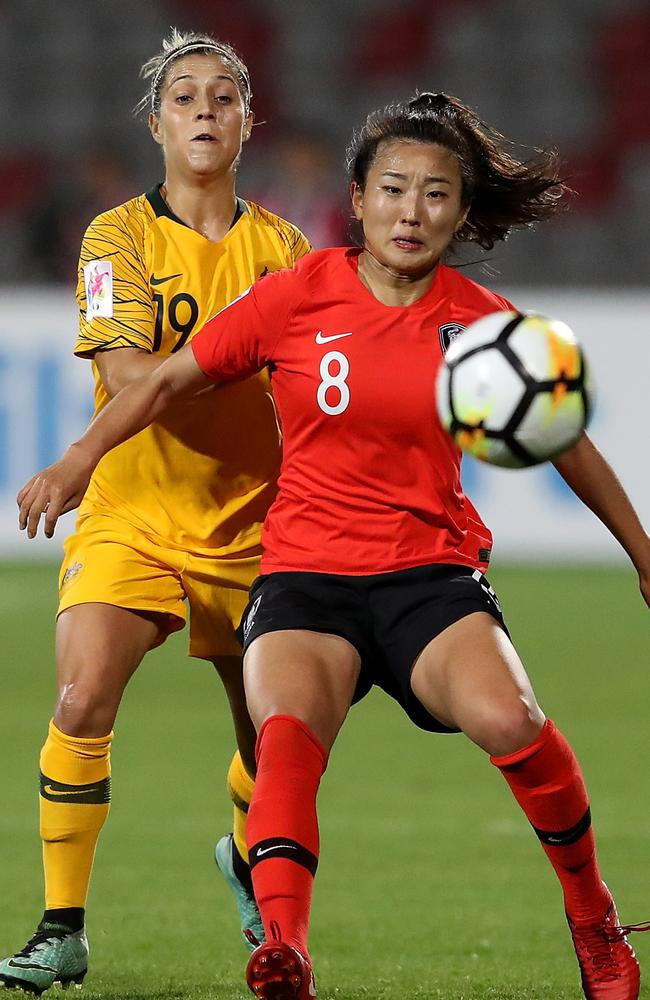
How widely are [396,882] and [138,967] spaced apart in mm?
1166

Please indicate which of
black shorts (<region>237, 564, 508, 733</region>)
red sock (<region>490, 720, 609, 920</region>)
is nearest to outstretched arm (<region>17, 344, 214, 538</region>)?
black shorts (<region>237, 564, 508, 733</region>)

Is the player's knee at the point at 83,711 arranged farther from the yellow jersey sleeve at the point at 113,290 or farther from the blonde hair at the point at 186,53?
the blonde hair at the point at 186,53

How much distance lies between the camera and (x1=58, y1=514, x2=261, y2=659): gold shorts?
4266 millimetres

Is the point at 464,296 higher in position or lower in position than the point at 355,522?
higher

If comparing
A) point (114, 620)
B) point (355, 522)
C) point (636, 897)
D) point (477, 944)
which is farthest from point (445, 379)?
point (636, 897)

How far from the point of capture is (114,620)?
4211 millimetres

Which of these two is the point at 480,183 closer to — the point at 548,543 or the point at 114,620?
the point at 114,620

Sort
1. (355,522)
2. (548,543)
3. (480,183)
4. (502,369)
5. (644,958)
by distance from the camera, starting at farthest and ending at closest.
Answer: (548,543)
(644,958)
(480,183)
(355,522)
(502,369)

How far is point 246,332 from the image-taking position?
153 inches

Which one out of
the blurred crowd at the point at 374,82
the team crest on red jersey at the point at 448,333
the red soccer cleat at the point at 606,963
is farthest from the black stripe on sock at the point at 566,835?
the blurred crowd at the point at 374,82

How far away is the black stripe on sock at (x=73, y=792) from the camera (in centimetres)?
420

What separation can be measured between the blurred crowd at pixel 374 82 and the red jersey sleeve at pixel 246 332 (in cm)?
1214

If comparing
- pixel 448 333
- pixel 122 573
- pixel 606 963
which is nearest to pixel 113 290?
pixel 122 573

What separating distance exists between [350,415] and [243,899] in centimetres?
160
